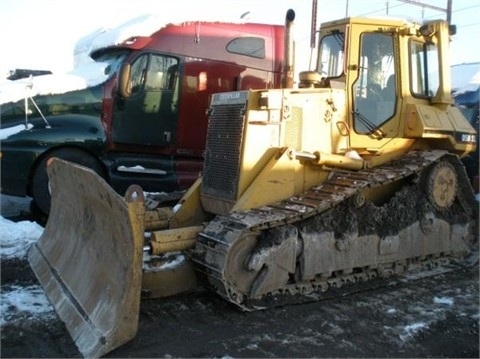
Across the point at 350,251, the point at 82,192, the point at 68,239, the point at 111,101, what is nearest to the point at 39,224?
the point at 111,101

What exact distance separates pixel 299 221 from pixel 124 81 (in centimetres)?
449

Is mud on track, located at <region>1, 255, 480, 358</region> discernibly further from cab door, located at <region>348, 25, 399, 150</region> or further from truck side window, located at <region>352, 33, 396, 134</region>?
truck side window, located at <region>352, 33, 396, 134</region>

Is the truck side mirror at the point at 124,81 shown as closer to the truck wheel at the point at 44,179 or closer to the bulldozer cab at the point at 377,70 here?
the truck wheel at the point at 44,179

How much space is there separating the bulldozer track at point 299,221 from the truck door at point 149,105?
387 cm

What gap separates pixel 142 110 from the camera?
8836 millimetres

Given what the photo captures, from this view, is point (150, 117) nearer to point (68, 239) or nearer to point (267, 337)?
point (68, 239)

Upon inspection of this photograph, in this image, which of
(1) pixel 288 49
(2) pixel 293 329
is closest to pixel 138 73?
(1) pixel 288 49

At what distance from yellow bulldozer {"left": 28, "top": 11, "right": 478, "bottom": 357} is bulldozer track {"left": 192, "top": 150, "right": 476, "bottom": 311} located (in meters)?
0.02

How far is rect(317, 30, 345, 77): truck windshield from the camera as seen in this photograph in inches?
255

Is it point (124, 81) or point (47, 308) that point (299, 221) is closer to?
point (47, 308)

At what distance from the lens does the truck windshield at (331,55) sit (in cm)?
648

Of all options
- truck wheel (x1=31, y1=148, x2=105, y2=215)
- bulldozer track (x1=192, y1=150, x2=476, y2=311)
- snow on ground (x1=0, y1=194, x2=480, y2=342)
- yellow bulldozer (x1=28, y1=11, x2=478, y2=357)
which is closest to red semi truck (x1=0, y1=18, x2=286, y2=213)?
truck wheel (x1=31, y1=148, x2=105, y2=215)

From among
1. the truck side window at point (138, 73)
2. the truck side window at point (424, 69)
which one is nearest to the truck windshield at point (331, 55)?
the truck side window at point (424, 69)

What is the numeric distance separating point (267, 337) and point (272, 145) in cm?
203
